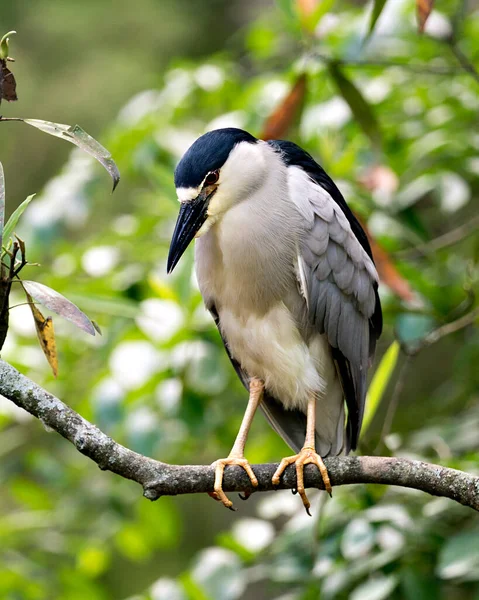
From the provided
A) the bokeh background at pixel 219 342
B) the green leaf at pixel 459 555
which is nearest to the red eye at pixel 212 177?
the bokeh background at pixel 219 342

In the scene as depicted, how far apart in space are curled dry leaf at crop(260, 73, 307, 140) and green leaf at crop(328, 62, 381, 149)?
0.35 ft

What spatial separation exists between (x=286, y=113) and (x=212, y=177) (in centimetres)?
37

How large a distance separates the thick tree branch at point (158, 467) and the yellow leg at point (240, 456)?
138 millimetres

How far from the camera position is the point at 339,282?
2.37 meters

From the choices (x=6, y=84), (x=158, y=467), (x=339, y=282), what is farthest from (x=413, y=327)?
(x=6, y=84)

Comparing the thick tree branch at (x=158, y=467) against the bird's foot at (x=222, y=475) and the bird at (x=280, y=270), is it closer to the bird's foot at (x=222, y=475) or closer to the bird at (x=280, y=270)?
the bird's foot at (x=222, y=475)

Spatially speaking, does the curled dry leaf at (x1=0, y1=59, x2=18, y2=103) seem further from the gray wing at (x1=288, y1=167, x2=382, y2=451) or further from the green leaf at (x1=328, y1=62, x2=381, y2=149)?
the green leaf at (x1=328, y1=62, x2=381, y2=149)

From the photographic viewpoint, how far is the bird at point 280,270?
2.21m

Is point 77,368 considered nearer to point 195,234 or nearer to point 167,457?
point 167,457

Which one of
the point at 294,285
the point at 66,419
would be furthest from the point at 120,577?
the point at 66,419

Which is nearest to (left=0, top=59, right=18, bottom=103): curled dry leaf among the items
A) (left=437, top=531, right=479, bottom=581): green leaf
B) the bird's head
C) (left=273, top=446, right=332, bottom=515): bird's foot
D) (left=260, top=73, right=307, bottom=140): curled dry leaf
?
the bird's head

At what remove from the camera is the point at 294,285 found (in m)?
2.30

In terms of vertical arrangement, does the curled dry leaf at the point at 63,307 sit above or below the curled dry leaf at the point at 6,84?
below

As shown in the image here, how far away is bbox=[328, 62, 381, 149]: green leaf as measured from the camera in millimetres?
2371
